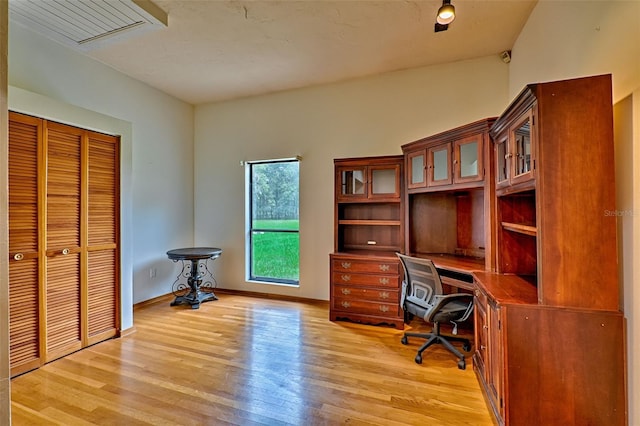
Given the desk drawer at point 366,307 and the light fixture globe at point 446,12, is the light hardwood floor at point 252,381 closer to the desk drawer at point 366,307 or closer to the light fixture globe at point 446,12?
the desk drawer at point 366,307

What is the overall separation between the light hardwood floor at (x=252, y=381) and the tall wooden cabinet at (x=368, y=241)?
249 mm

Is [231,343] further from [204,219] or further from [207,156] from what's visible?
[207,156]

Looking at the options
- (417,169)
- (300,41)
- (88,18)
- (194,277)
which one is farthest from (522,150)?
(194,277)

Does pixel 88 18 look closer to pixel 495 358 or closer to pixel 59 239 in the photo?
pixel 59 239

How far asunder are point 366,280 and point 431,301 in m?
1.00

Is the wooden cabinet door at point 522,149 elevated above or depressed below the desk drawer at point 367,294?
above

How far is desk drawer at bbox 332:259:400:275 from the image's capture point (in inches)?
135

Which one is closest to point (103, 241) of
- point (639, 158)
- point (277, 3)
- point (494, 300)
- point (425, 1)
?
point (277, 3)

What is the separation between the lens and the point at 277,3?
2.62 m

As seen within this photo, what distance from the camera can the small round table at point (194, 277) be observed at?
4.18 m

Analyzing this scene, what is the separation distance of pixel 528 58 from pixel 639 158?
6.22 ft

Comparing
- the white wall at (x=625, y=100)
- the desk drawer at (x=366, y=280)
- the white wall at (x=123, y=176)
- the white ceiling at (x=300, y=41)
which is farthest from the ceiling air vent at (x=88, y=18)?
the white wall at (x=625, y=100)

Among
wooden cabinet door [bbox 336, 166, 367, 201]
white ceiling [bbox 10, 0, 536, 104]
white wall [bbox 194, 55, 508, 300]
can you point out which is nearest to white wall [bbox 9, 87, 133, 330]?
white ceiling [bbox 10, 0, 536, 104]

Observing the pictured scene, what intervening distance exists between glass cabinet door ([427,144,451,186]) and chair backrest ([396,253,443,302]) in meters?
0.93
